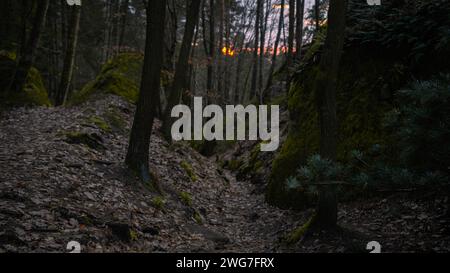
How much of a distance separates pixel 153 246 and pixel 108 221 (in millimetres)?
873

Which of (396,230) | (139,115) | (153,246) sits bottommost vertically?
(153,246)

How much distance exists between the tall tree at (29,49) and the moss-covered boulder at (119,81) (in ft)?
7.21

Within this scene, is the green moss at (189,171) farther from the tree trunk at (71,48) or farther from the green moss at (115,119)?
the tree trunk at (71,48)

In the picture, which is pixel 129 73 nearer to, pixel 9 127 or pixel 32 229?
pixel 9 127

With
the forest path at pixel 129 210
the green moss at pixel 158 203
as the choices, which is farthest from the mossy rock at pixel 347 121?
the green moss at pixel 158 203

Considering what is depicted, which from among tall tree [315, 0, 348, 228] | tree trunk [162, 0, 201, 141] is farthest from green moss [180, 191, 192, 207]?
tree trunk [162, 0, 201, 141]

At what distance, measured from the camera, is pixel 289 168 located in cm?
927

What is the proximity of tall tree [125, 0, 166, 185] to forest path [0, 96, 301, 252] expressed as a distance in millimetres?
479

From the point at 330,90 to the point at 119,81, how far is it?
12200 millimetres

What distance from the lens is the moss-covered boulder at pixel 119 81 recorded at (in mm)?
15516

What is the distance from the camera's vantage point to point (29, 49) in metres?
13.1

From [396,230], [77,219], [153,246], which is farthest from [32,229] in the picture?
[396,230]
